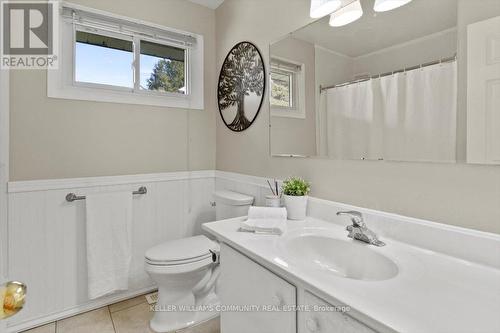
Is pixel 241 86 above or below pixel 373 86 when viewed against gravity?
above

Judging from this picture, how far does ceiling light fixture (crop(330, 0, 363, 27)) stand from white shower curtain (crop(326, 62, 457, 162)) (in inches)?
12.6

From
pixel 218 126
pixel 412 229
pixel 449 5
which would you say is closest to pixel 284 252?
pixel 412 229

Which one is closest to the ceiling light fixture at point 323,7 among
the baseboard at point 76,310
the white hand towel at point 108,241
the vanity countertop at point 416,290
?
the vanity countertop at point 416,290

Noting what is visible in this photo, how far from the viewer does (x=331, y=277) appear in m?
0.74

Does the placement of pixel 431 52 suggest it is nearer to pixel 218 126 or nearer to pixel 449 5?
pixel 449 5

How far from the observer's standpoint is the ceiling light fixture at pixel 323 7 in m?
1.29

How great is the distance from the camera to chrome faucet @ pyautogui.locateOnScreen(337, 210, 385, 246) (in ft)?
3.31

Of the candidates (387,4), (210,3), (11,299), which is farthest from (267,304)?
(210,3)

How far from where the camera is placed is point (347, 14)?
1.26 m

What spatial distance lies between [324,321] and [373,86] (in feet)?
3.10

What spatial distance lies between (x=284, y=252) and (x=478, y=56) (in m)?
0.91

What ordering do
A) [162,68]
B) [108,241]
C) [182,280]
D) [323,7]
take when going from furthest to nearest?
[162,68]
[108,241]
[182,280]
[323,7]

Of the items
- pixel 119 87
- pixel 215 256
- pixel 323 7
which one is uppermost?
pixel 323 7

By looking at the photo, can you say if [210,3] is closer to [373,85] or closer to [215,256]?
[373,85]
